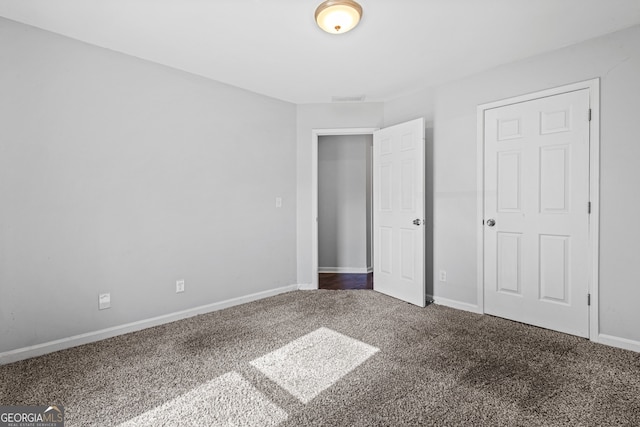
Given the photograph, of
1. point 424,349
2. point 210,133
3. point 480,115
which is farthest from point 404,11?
point 424,349

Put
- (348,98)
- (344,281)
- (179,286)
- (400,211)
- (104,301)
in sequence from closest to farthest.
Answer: (104,301), (179,286), (400,211), (348,98), (344,281)

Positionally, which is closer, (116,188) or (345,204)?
(116,188)

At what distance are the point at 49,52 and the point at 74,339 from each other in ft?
7.26

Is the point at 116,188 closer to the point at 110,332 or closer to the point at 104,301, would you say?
the point at 104,301

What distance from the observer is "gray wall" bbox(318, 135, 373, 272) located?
16.8ft

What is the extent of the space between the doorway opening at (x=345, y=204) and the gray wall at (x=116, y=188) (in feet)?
5.71

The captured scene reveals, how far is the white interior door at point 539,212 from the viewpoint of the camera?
2.50 meters

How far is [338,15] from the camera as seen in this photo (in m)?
1.99

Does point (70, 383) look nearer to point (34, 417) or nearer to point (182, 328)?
point (34, 417)

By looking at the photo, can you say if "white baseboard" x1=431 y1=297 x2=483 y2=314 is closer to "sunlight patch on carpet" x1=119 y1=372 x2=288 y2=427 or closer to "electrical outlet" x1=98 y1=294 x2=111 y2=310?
"sunlight patch on carpet" x1=119 y1=372 x2=288 y2=427

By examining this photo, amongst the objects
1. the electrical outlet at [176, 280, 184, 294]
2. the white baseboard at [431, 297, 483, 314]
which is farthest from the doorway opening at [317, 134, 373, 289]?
the electrical outlet at [176, 280, 184, 294]

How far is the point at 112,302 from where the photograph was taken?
100 inches

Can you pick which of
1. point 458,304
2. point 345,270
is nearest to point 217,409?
point 458,304

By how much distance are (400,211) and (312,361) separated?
2.04m
